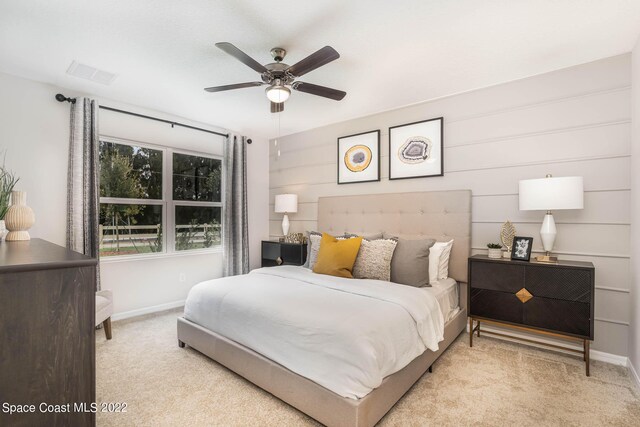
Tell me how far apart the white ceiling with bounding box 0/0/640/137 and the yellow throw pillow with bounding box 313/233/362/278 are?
1.62m

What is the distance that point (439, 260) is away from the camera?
3102 millimetres

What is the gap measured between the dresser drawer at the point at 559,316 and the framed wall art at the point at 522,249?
1.16ft

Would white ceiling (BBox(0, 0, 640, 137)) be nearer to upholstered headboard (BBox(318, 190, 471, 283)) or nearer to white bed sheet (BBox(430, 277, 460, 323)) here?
upholstered headboard (BBox(318, 190, 471, 283))

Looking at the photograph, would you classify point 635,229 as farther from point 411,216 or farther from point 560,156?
point 411,216

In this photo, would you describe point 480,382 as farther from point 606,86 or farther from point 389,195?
point 606,86

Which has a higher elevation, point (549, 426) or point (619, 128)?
point (619, 128)

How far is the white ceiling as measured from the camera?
2053mm

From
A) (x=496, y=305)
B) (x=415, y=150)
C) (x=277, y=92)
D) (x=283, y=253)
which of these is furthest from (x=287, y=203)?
(x=496, y=305)

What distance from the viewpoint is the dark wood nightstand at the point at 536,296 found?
2.42 metres

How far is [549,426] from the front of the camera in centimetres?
182

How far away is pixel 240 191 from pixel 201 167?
65cm

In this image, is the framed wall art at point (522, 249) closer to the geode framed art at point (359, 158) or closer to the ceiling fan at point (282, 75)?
the geode framed art at point (359, 158)

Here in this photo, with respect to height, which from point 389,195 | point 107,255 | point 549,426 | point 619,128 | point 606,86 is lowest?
point 549,426

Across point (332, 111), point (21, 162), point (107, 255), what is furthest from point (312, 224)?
point (21, 162)
